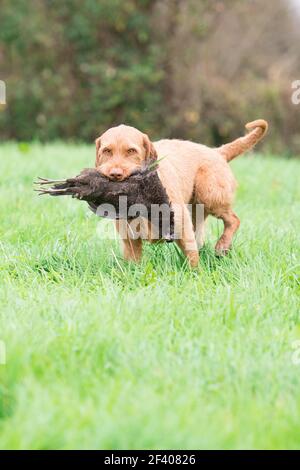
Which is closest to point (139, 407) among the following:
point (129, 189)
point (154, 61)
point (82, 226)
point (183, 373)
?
point (183, 373)

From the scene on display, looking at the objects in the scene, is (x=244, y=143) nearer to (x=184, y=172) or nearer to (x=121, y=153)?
(x=184, y=172)

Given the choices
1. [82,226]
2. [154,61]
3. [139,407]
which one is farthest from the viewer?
[154,61]

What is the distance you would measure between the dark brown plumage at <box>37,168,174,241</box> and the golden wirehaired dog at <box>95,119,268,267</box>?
0.18ft

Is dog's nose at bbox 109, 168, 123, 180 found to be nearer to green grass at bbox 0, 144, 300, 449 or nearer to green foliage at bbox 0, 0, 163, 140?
green grass at bbox 0, 144, 300, 449

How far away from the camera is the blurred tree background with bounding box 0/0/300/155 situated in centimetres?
1404

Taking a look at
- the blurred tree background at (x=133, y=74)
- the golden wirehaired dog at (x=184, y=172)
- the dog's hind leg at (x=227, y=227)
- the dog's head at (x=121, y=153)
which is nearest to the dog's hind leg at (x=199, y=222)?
the golden wirehaired dog at (x=184, y=172)

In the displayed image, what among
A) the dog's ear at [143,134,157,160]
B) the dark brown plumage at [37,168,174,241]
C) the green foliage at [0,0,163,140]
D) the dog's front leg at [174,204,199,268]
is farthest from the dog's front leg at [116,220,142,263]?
the green foliage at [0,0,163,140]

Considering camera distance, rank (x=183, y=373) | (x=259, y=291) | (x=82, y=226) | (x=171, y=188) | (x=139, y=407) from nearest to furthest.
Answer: (x=139, y=407), (x=183, y=373), (x=259, y=291), (x=171, y=188), (x=82, y=226)

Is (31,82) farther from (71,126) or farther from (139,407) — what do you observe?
(139,407)

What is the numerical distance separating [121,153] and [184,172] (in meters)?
0.68

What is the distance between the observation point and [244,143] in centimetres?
548

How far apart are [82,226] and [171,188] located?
1.29 m

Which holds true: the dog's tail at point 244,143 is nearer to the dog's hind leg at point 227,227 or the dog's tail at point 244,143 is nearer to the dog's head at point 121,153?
the dog's hind leg at point 227,227

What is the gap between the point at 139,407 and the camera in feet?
9.25
